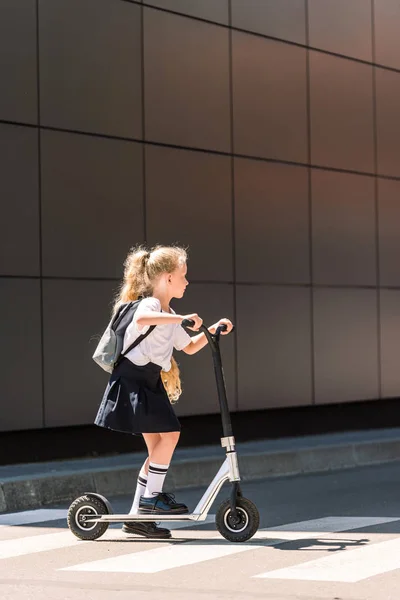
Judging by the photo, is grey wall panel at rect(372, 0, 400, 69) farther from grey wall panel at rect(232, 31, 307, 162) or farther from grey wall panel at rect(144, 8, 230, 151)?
grey wall panel at rect(144, 8, 230, 151)

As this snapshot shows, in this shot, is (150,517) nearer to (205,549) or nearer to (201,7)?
(205,549)

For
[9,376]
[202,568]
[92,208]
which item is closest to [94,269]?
[92,208]

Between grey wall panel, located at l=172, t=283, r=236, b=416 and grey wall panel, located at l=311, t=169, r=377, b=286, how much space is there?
196 cm

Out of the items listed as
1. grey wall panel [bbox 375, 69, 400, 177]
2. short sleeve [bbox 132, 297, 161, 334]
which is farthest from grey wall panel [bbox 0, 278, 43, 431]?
grey wall panel [bbox 375, 69, 400, 177]

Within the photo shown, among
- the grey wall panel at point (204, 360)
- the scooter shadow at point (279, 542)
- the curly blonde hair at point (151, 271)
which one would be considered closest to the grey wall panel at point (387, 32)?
the grey wall panel at point (204, 360)

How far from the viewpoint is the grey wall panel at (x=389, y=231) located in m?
17.8

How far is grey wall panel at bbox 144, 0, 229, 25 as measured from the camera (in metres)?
14.7

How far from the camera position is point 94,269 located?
13711mm

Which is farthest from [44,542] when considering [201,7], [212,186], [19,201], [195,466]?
[201,7]

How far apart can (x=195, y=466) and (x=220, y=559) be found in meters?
5.35

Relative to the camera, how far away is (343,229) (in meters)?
17.1

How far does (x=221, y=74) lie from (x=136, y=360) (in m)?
8.01

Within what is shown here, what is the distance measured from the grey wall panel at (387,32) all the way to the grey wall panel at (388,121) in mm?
192

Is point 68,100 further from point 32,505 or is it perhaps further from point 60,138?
point 32,505
